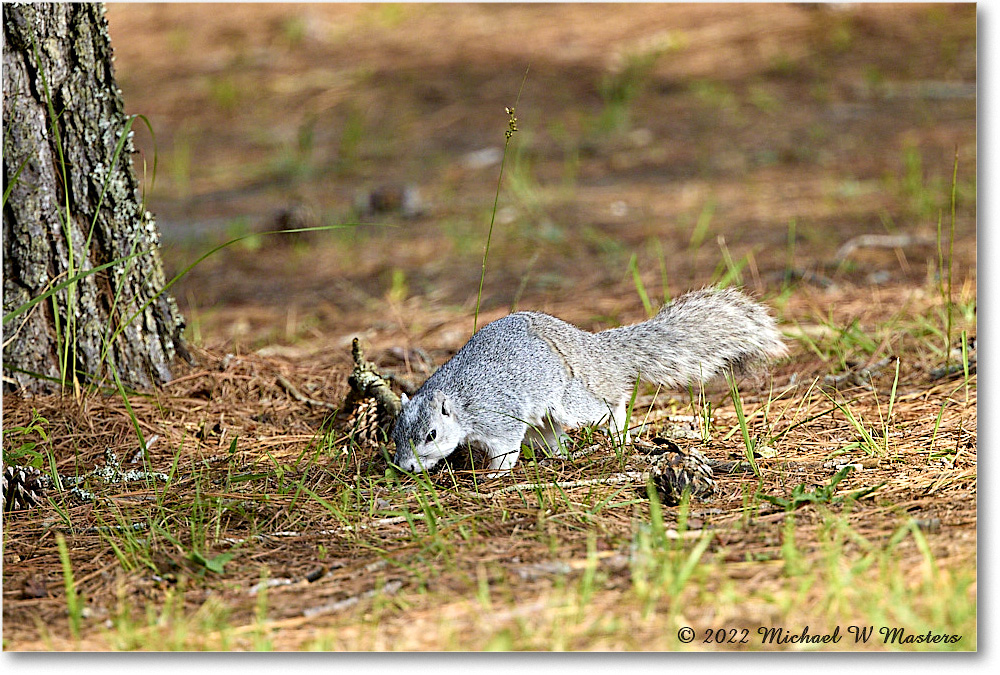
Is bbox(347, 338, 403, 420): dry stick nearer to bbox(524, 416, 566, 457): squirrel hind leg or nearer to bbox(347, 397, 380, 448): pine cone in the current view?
bbox(347, 397, 380, 448): pine cone

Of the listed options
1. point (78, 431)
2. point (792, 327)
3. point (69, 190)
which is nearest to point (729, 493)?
point (792, 327)

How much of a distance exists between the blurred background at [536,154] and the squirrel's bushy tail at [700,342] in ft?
2.53

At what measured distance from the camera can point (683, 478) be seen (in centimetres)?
239

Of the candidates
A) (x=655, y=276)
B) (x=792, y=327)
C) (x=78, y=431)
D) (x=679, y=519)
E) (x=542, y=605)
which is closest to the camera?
(x=542, y=605)

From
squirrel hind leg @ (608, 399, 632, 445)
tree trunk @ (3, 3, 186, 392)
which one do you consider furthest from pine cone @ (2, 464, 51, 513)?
squirrel hind leg @ (608, 399, 632, 445)

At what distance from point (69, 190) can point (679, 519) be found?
2.14 metres

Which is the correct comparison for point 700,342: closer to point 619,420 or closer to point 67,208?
point 619,420

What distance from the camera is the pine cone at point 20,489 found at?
2475 millimetres

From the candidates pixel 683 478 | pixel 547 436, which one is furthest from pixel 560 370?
pixel 683 478

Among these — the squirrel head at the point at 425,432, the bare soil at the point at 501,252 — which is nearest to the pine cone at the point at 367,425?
the bare soil at the point at 501,252

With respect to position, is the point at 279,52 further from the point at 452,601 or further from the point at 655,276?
the point at 452,601

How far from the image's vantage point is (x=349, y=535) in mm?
2271

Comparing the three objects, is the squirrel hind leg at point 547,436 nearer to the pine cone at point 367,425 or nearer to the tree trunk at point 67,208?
the pine cone at point 367,425

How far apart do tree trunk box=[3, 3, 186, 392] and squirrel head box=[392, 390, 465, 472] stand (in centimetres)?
84
